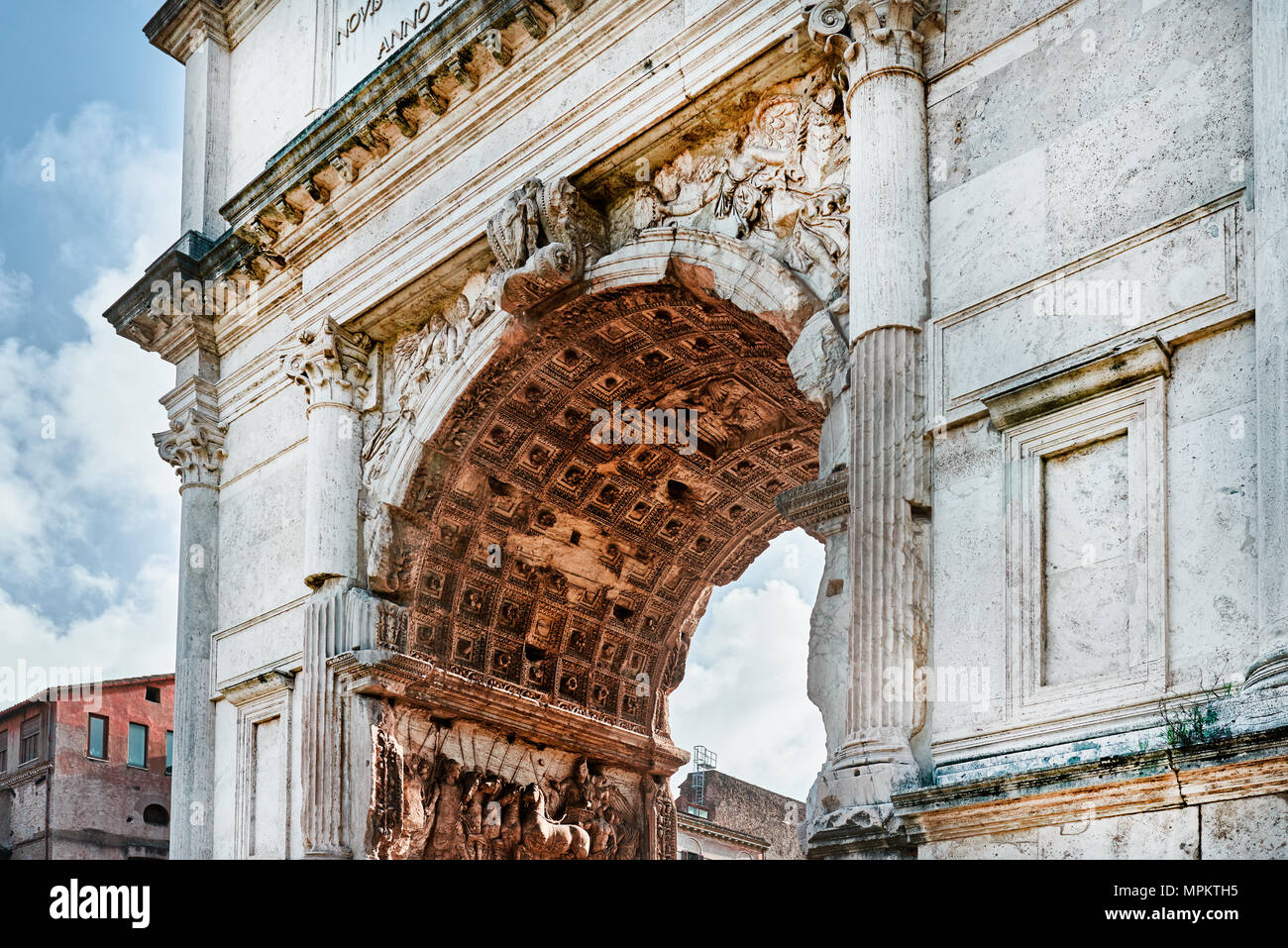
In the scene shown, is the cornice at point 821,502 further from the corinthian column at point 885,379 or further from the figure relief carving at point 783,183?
the figure relief carving at point 783,183

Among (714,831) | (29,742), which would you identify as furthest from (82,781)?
(714,831)

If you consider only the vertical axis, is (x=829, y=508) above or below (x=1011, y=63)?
below

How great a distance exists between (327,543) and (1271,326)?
8299 mm

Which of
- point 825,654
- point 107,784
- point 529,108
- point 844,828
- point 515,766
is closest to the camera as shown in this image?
point 844,828

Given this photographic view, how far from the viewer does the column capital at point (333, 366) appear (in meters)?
14.4

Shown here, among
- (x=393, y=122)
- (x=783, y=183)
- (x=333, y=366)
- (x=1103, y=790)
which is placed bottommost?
(x=1103, y=790)

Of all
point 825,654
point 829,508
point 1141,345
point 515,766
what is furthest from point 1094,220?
point 515,766

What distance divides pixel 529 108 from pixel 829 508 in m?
5.01

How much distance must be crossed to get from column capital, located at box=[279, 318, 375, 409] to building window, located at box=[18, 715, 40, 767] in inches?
732

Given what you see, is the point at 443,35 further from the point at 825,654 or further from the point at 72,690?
the point at 72,690

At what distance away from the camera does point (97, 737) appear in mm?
30875

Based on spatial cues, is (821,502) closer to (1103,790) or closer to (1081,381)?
(1081,381)

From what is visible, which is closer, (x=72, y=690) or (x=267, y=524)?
(x=267, y=524)

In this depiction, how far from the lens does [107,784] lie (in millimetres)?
30594
